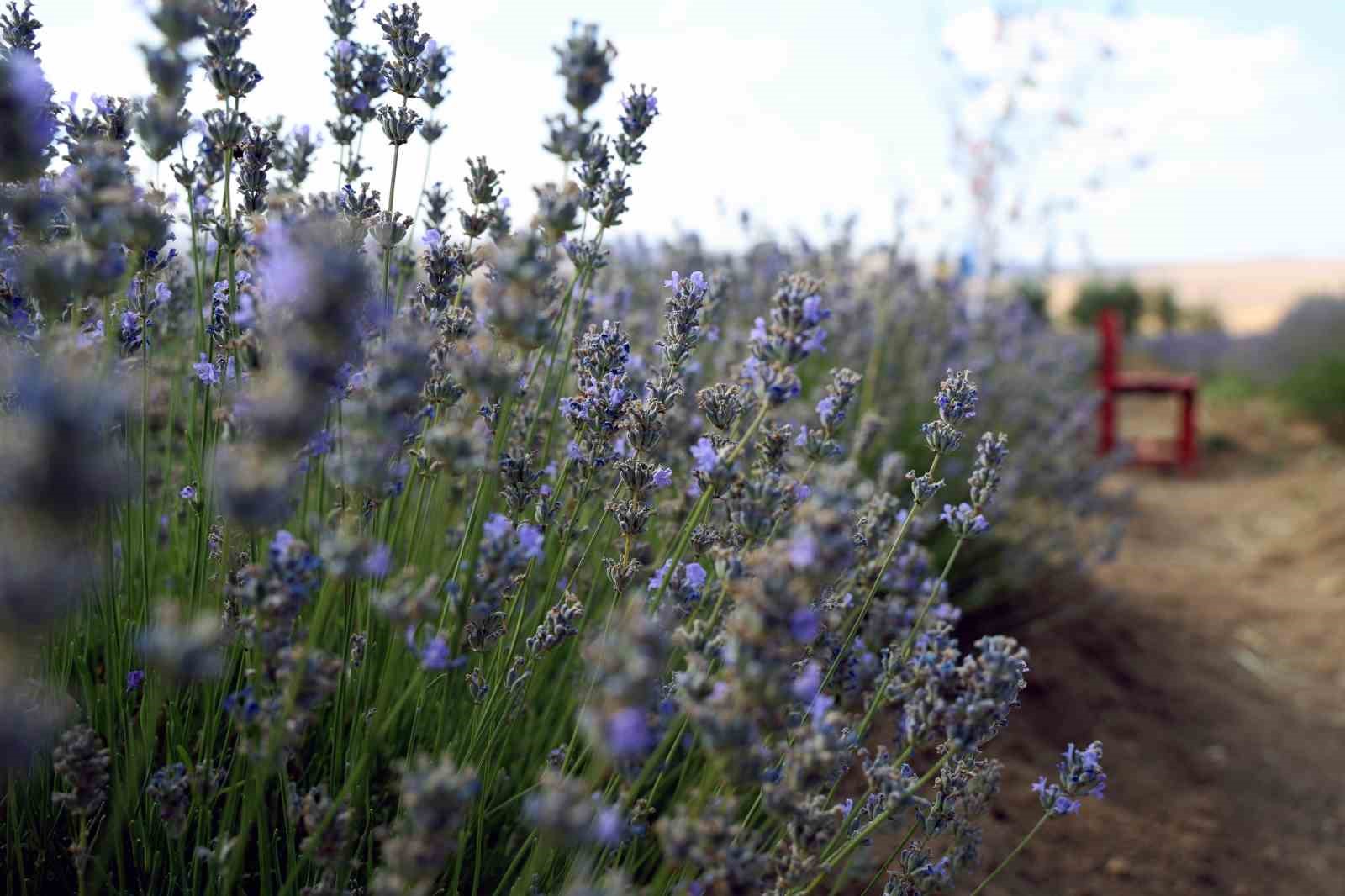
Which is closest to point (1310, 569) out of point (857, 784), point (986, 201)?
point (986, 201)

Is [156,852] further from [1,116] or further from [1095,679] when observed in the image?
[1095,679]

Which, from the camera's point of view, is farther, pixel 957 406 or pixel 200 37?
pixel 957 406

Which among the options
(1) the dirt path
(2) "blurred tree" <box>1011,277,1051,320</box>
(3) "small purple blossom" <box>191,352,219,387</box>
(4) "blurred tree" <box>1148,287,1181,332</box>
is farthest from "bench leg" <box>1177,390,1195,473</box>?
(3) "small purple blossom" <box>191,352,219,387</box>

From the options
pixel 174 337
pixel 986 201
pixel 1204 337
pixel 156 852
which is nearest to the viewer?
pixel 156 852

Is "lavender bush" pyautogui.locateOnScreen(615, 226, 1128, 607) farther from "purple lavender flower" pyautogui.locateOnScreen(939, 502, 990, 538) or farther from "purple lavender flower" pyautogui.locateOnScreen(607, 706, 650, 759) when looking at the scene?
"purple lavender flower" pyautogui.locateOnScreen(607, 706, 650, 759)

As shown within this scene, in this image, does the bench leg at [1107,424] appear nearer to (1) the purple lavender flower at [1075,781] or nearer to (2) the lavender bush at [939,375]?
(2) the lavender bush at [939,375]

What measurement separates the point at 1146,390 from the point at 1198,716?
21.7 feet

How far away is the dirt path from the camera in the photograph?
10.7 feet

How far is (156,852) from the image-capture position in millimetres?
1412

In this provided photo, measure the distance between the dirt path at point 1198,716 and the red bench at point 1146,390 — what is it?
6.86 feet

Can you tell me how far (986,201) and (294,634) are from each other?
8988mm

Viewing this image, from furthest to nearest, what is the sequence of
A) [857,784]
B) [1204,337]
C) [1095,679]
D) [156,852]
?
[1204,337] → [1095,679] → [857,784] → [156,852]

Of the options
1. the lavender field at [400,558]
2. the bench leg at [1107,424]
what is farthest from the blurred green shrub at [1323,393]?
the lavender field at [400,558]

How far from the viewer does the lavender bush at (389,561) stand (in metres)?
1.00
